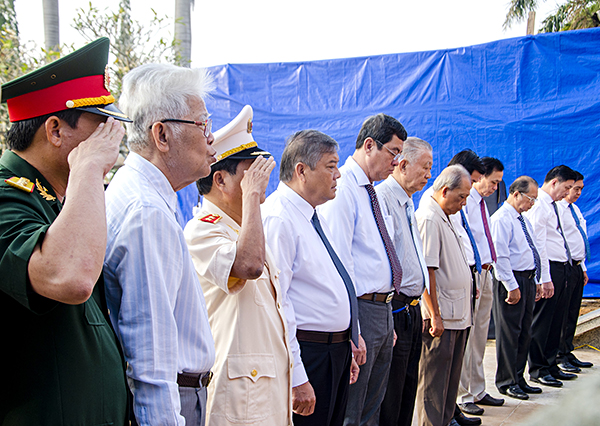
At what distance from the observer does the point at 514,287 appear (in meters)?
Result: 5.48

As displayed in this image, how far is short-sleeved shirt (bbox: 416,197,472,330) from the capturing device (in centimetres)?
412

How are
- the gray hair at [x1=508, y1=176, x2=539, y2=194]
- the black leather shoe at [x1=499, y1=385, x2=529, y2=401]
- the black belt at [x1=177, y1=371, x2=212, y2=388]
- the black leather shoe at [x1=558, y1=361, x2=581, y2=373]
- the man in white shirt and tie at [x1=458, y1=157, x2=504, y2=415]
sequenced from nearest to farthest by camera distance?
the black belt at [x1=177, y1=371, x2=212, y2=388]
the man in white shirt and tie at [x1=458, y1=157, x2=504, y2=415]
the black leather shoe at [x1=499, y1=385, x2=529, y2=401]
the gray hair at [x1=508, y1=176, x2=539, y2=194]
the black leather shoe at [x1=558, y1=361, x2=581, y2=373]

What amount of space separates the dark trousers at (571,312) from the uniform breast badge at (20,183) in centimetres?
702

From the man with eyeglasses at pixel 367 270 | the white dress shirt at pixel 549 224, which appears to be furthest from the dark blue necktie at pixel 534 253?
the man with eyeglasses at pixel 367 270

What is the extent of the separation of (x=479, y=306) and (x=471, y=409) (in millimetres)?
972

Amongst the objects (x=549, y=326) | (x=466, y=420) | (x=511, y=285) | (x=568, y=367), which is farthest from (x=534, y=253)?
(x=466, y=420)

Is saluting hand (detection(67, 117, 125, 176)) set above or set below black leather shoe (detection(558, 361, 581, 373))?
above

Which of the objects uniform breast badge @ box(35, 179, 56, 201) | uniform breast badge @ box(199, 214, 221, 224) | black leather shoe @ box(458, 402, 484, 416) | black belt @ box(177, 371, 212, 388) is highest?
uniform breast badge @ box(35, 179, 56, 201)

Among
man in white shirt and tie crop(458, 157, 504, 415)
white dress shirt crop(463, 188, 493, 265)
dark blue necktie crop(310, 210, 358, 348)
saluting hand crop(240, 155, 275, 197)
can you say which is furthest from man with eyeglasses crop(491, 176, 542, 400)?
saluting hand crop(240, 155, 275, 197)

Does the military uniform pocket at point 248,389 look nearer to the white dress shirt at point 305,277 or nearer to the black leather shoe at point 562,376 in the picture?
the white dress shirt at point 305,277

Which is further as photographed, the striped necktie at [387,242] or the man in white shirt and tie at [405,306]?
the man in white shirt and tie at [405,306]

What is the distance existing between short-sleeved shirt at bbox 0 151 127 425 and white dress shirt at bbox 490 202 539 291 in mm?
4866

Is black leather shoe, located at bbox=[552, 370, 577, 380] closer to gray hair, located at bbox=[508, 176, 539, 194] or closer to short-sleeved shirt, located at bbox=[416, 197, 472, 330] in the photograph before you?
gray hair, located at bbox=[508, 176, 539, 194]

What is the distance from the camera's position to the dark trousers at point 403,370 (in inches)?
146
